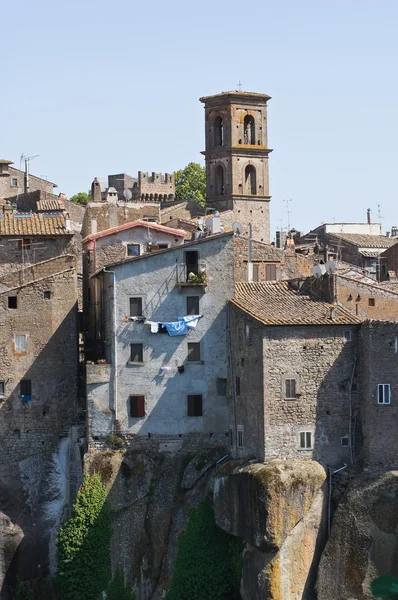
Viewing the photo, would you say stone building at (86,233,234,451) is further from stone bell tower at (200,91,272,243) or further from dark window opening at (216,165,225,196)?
dark window opening at (216,165,225,196)

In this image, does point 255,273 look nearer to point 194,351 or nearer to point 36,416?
point 194,351

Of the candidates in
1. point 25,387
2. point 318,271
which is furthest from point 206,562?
point 318,271

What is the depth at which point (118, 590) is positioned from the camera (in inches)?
2340

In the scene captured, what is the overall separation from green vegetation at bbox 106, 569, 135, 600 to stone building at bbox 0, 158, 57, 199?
41372 mm

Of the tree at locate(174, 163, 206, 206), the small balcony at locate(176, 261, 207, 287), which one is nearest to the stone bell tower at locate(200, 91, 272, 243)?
the tree at locate(174, 163, 206, 206)

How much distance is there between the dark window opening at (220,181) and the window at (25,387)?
114 ft

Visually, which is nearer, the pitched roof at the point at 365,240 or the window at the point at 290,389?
the window at the point at 290,389

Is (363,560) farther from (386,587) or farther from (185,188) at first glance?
(185,188)

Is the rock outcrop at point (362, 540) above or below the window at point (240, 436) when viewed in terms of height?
below

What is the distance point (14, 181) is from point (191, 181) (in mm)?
17964

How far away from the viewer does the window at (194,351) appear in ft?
196

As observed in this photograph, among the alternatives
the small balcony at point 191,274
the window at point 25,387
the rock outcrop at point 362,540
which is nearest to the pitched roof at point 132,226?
the small balcony at point 191,274

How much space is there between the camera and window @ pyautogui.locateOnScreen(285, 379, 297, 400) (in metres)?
54.9

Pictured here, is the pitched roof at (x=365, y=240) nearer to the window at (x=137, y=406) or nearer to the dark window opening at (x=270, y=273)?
the dark window opening at (x=270, y=273)
